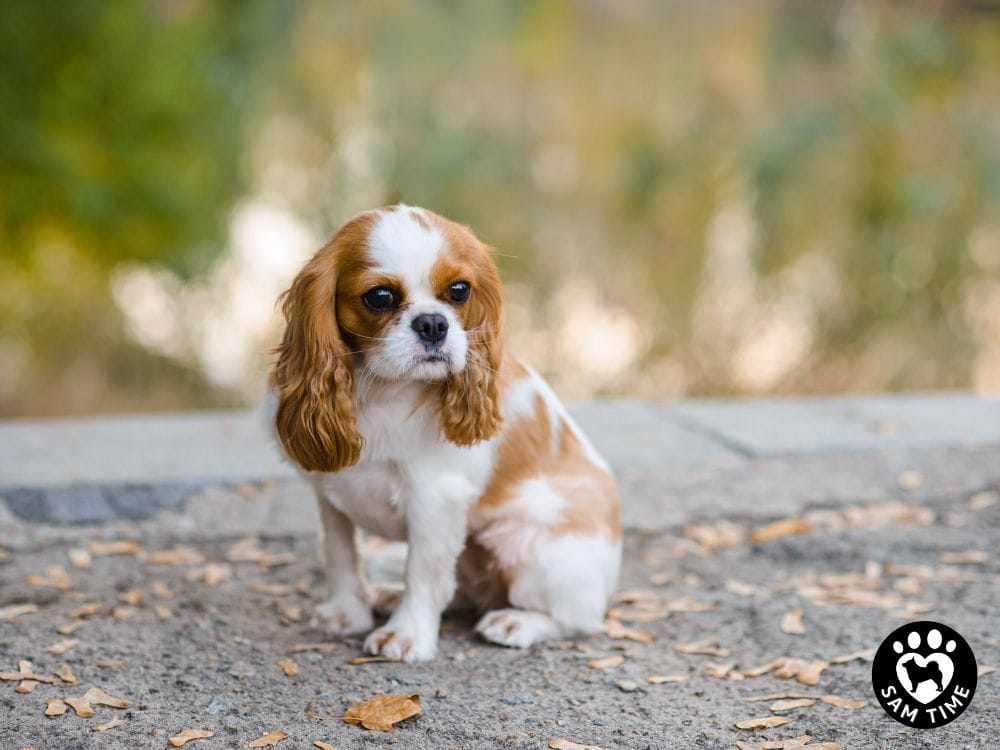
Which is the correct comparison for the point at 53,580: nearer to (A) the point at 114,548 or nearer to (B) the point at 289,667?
(A) the point at 114,548

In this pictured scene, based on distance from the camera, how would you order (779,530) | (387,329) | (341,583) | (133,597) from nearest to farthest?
(387,329) → (341,583) → (133,597) → (779,530)

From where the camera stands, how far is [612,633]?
124 inches

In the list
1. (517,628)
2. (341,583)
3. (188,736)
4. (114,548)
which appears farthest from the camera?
(114,548)

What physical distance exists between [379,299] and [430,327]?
0.14 meters

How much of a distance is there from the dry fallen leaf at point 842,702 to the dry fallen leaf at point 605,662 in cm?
52

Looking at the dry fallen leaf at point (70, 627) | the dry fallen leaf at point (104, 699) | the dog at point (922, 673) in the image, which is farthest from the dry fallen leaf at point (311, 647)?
the dog at point (922, 673)

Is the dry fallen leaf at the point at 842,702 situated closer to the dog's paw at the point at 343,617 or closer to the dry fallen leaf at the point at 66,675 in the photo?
the dog's paw at the point at 343,617

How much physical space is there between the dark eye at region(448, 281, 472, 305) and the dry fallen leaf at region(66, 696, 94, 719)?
1235mm

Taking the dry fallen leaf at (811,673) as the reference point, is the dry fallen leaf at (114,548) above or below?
below

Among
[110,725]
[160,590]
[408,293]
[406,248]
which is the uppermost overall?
[406,248]

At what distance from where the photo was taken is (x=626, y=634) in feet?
10.4

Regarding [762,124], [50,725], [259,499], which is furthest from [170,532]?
[762,124]

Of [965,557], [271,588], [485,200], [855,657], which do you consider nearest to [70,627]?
[271,588]

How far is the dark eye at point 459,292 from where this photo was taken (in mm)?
2730
